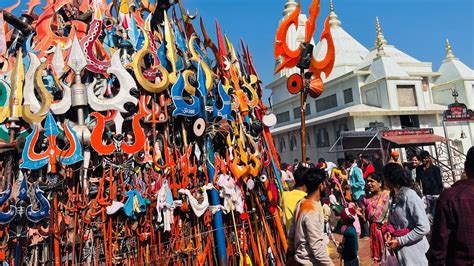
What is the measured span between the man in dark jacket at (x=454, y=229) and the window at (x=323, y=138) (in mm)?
20996

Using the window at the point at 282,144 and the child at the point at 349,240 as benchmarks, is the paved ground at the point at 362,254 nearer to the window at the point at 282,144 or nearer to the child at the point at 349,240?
the child at the point at 349,240

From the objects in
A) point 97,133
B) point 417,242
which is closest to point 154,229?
point 97,133

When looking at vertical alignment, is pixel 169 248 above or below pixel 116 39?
below

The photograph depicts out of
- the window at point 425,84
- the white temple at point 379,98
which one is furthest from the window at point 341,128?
the window at point 425,84

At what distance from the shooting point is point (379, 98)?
22062 mm

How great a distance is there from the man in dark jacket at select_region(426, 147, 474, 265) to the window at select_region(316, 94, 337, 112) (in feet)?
76.0

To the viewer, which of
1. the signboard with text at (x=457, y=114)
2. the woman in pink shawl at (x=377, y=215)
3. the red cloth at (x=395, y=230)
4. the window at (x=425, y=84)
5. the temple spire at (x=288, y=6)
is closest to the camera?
the red cloth at (x=395, y=230)

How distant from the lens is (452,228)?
7.11ft

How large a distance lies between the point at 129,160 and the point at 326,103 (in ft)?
73.0

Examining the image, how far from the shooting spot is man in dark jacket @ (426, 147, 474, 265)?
6.96ft

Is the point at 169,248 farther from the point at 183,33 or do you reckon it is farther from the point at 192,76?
the point at 183,33

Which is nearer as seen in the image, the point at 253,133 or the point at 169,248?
the point at 169,248

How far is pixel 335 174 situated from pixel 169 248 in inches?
236

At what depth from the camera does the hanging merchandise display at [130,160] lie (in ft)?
13.5
